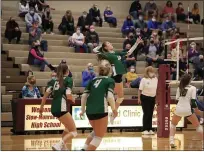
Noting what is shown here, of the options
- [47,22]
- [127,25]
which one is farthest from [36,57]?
[127,25]

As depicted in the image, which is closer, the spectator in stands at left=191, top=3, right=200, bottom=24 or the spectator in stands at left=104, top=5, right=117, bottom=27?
the spectator in stands at left=104, top=5, right=117, bottom=27

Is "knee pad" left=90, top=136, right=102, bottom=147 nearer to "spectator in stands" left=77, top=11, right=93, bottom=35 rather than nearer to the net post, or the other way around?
the net post

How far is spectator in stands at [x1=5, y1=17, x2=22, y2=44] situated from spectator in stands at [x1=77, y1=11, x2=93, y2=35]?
3.04 m

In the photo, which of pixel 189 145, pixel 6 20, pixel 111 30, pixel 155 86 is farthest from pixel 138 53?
pixel 189 145

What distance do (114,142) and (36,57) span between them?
24.4 feet

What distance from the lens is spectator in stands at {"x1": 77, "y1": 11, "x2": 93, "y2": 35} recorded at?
21.7 m

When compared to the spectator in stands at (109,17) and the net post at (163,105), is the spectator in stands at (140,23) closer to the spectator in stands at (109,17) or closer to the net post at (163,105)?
the spectator in stands at (109,17)

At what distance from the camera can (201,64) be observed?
21.2 metres

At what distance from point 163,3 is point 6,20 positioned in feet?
31.8

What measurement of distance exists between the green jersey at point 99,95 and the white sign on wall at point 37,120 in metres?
5.88

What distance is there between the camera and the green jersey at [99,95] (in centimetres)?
877

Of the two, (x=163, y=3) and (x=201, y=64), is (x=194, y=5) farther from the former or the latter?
(x=201, y=64)

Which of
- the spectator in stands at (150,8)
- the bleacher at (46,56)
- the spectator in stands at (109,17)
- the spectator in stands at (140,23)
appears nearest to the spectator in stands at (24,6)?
the bleacher at (46,56)

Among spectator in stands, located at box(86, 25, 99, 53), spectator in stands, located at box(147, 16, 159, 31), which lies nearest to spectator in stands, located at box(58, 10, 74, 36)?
spectator in stands, located at box(86, 25, 99, 53)
